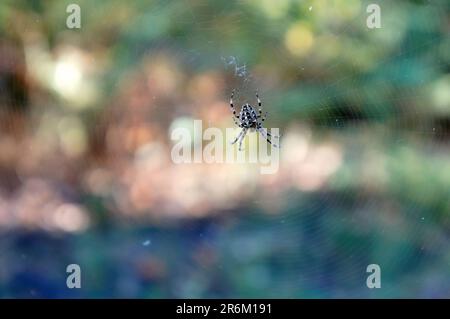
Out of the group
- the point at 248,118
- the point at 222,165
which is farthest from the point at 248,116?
the point at 222,165

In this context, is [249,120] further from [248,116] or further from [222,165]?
[222,165]

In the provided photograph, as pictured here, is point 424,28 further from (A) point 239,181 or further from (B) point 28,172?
(B) point 28,172

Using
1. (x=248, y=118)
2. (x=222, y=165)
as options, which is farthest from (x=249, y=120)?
(x=222, y=165)

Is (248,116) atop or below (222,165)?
atop

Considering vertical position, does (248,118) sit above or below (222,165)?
above

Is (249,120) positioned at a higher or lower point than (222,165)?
higher

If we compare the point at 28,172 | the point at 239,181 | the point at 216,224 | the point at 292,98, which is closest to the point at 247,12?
the point at 292,98

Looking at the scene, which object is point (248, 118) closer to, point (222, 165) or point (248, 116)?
point (248, 116)

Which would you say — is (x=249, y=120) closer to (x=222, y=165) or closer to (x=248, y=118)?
(x=248, y=118)
